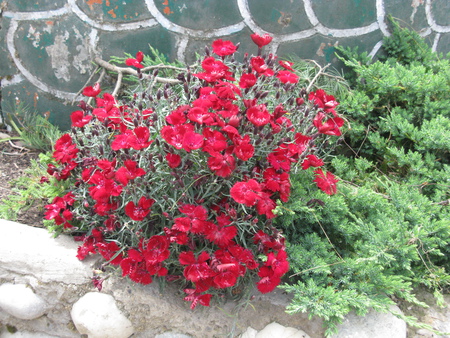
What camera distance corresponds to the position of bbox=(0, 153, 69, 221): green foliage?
7.22 ft

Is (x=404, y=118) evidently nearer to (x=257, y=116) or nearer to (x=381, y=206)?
(x=381, y=206)

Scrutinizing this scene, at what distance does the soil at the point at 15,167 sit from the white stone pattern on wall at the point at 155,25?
1.52 ft

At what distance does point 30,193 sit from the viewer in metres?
2.36

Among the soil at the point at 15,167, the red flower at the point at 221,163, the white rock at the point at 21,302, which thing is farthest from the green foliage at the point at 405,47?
the white rock at the point at 21,302

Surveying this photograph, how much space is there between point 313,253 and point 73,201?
1265 millimetres

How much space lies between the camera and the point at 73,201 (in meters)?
2.06

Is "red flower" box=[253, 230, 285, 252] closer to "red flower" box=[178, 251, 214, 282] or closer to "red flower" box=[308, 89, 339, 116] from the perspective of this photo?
"red flower" box=[178, 251, 214, 282]

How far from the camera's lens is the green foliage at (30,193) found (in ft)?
7.22

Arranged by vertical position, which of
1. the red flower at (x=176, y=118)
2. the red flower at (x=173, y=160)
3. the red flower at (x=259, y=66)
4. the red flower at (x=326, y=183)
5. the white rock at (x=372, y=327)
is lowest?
the white rock at (x=372, y=327)

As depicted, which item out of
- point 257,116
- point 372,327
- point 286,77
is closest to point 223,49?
point 286,77

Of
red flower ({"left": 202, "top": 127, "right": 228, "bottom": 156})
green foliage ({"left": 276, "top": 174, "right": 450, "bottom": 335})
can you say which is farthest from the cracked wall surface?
red flower ({"left": 202, "top": 127, "right": 228, "bottom": 156})

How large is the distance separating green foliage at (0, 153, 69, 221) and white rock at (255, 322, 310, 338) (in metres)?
1.32

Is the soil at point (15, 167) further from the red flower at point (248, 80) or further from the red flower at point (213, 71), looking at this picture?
the red flower at point (248, 80)

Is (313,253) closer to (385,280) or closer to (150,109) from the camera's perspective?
(385,280)
